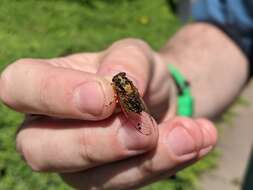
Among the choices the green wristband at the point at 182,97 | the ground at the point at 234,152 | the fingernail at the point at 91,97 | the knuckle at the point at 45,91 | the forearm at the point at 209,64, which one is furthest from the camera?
the ground at the point at 234,152

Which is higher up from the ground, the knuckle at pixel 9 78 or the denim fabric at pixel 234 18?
the knuckle at pixel 9 78

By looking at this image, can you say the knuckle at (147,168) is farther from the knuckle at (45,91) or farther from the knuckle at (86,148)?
the knuckle at (45,91)

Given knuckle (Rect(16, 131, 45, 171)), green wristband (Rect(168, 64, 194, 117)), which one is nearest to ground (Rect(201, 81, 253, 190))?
green wristband (Rect(168, 64, 194, 117))

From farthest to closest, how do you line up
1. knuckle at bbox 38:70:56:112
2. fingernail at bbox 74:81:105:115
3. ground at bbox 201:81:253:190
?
ground at bbox 201:81:253:190 < knuckle at bbox 38:70:56:112 < fingernail at bbox 74:81:105:115

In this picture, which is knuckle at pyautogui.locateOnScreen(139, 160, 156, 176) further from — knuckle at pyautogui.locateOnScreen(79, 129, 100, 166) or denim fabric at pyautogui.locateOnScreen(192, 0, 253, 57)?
denim fabric at pyautogui.locateOnScreen(192, 0, 253, 57)

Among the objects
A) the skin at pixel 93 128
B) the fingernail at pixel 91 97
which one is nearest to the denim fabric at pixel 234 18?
the skin at pixel 93 128

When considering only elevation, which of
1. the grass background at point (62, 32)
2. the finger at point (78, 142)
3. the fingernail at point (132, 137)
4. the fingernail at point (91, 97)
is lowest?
the grass background at point (62, 32)

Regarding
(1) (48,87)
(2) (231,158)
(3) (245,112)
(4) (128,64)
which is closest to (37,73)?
(1) (48,87)

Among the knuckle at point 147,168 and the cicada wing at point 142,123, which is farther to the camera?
the knuckle at point 147,168

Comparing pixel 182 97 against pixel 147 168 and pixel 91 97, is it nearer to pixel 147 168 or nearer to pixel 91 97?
pixel 147 168
